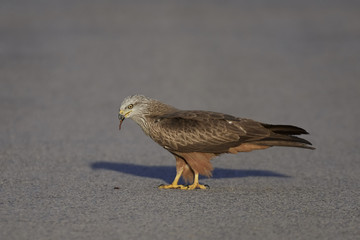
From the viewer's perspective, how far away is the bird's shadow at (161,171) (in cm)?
971

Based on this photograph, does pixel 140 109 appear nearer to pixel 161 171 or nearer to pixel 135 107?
pixel 135 107

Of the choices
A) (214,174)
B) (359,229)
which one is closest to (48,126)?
(214,174)

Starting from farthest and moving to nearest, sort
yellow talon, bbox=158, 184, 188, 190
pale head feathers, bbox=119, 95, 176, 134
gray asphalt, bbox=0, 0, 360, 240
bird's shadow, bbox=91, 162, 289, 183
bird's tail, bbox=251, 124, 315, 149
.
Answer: bird's shadow, bbox=91, 162, 289, 183
pale head feathers, bbox=119, 95, 176, 134
yellow talon, bbox=158, 184, 188, 190
bird's tail, bbox=251, 124, 315, 149
gray asphalt, bbox=0, 0, 360, 240

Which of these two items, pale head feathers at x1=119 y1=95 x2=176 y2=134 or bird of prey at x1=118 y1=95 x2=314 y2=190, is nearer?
bird of prey at x1=118 y1=95 x2=314 y2=190

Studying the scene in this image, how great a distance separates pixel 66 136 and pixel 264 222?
5.72 metres

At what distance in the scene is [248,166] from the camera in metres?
10.3

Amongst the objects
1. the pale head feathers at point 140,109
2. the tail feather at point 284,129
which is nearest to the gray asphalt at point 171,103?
the tail feather at point 284,129

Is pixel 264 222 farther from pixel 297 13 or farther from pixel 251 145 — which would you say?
pixel 297 13

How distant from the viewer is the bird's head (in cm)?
918

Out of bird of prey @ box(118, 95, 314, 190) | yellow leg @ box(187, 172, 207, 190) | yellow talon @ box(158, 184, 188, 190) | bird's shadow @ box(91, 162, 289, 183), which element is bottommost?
yellow talon @ box(158, 184, 188, 190)

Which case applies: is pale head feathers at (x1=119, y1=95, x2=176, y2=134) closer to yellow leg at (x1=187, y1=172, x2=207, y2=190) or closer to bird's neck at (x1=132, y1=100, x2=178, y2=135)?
bird's neck at (x1=132, y1=100, x2=178, y2=135)

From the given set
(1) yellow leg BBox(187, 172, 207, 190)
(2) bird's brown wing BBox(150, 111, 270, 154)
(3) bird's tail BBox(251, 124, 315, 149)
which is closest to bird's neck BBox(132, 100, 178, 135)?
(2) bird's brown wing BBox(150, 111, 270, 154)

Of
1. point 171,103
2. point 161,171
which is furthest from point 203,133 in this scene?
point 171,103

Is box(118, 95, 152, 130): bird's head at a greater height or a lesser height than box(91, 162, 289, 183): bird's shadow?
greater
